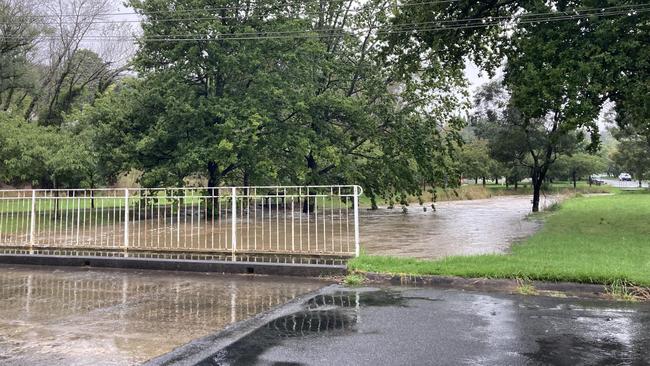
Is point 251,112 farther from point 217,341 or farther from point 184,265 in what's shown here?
point 217,341

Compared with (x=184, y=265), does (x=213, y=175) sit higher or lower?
higher

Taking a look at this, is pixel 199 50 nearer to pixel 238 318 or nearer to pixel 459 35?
pixel 459 35

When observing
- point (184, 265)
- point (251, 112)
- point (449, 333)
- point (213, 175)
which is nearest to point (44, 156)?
point (213, 175)

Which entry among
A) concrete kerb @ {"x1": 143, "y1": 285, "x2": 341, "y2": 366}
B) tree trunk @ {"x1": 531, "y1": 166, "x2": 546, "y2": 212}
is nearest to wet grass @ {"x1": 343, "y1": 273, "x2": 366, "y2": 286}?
concrete kerb @ {"x1": 143, "y1": 285, "x2": 341, "y2": 366}

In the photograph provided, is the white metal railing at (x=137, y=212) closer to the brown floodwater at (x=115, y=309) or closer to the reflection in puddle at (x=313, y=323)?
the brown floodwater at (x=115, y=309)

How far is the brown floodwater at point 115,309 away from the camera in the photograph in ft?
16.1

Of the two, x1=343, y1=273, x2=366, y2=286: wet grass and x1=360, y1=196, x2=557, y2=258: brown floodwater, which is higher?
x1=360, y1=196, x2=557, y2=258: brown floodwater

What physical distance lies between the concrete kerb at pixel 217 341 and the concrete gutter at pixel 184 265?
2140mm

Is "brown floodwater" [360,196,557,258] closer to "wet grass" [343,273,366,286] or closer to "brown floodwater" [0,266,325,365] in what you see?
"wet grass" [343,273,366,286]

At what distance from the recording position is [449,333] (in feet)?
17.3

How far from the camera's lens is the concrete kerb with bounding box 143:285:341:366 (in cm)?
453

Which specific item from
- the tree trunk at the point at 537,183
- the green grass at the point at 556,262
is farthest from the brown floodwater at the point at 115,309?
the tree trunk at the point at 537,183

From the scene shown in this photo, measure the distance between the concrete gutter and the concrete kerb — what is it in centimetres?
214

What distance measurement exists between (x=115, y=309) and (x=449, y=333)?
4234mm
